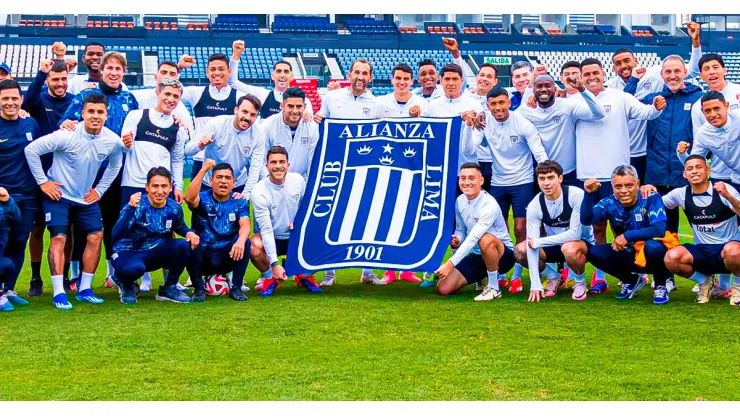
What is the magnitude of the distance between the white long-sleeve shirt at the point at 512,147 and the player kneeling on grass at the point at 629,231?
632mm

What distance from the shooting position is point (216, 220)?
24.2 feet

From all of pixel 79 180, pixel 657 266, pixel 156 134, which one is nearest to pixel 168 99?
pixel 156 134

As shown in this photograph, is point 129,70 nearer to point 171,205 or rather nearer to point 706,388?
point 171,205

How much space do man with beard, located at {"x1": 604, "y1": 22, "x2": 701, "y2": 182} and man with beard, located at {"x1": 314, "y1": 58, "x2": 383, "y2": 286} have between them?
2.04 meters

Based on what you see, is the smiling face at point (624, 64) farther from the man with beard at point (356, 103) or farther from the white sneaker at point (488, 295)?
the white sneaker at point (488, 295)

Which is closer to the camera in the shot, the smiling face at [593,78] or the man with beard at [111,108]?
the man with beard at [111,108]

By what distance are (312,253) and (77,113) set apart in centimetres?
202

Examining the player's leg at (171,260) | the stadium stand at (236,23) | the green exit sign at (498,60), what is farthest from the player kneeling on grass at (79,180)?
the stadium stand at (236,23)

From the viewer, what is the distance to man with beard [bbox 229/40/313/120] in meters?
8.83

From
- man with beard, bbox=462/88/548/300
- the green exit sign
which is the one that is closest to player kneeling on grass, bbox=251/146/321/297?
man with beard, bbox=462/88/548/300

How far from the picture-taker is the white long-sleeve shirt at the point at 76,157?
23.2 ft

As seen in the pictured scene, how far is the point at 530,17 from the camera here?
121ft

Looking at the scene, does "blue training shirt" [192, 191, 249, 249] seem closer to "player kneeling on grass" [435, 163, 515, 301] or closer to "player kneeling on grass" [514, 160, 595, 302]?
"player kneeling on grass" [435, 163, 515, 301]

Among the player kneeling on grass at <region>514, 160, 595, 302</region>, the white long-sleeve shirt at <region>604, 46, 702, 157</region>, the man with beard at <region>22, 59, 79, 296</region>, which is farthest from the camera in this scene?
the white long-sleeve shirt at <region>604, 46, 702, 157</region>
